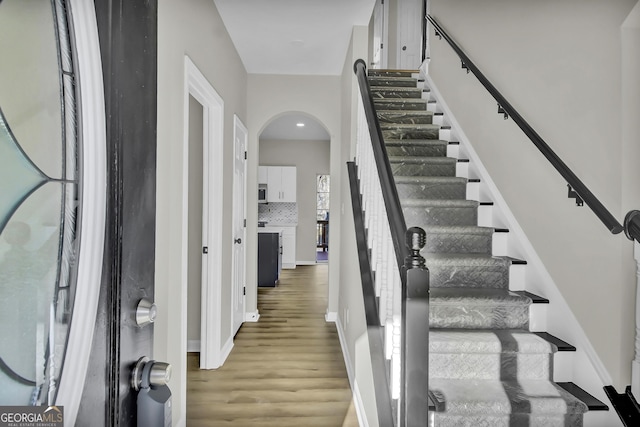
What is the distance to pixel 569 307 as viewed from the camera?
1.90 meters

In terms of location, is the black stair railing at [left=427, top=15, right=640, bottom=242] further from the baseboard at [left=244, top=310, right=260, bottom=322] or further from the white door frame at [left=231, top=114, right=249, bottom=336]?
the baseboard at [left=244, top=310, right=260, bottom=322]

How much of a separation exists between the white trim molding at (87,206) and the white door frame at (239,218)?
3127 mm

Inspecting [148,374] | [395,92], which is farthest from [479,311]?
[395,92]

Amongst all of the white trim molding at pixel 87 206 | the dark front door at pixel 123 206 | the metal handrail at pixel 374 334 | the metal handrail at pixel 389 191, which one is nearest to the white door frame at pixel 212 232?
the metal handrail at pixel 374 334

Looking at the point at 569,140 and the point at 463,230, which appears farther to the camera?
the point at 463,230

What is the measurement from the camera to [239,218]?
3.97m

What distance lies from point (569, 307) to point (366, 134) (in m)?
1.41

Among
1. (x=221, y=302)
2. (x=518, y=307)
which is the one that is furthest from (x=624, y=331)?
(x=221, y=302)

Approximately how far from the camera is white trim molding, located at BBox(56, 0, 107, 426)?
50 centimetres

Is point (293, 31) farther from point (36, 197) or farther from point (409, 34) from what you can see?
point (36, 197)

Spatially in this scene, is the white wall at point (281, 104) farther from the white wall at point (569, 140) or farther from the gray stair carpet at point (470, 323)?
the white wall at point (569, 140)

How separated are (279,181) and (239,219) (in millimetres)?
4444

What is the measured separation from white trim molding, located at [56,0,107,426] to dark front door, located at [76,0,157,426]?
12 mm

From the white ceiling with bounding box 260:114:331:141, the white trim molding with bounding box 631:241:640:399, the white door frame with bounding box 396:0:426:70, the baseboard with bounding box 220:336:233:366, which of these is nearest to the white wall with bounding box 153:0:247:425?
the baseboard with bounding box 220:336:233:366
